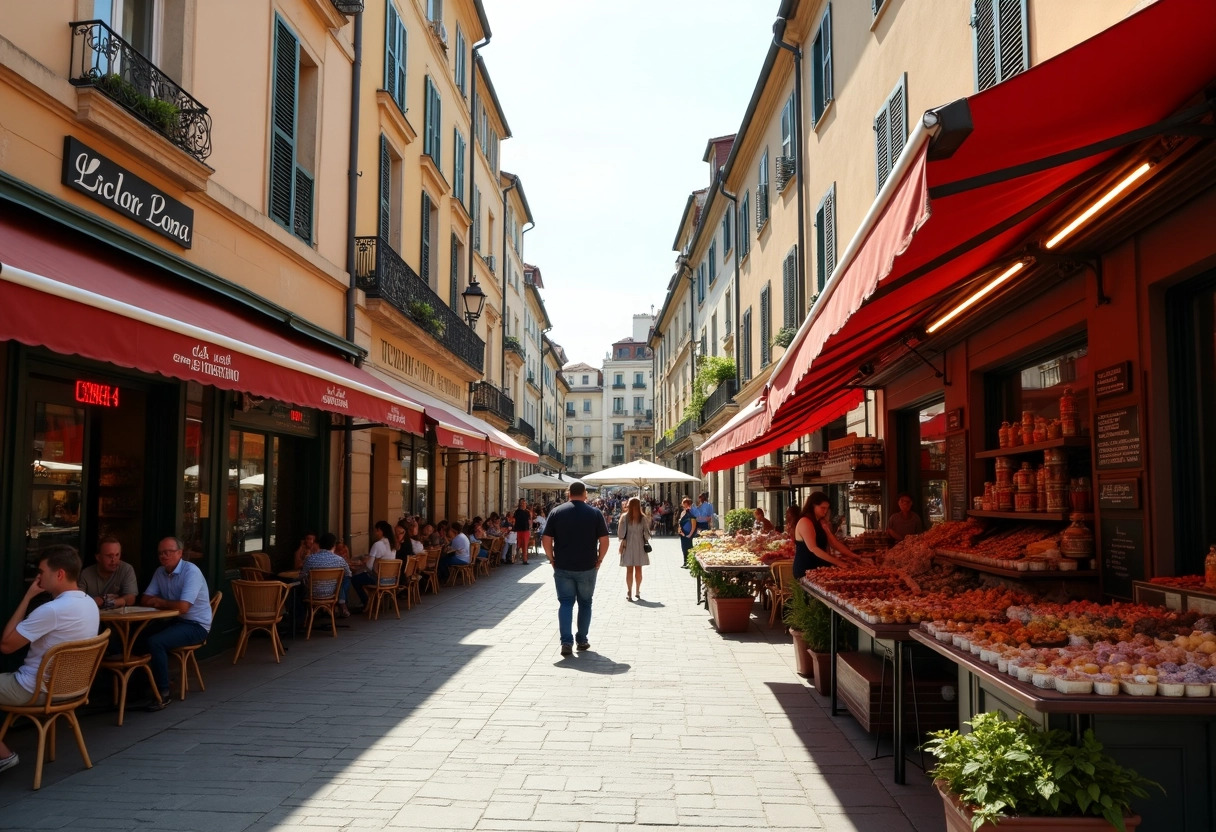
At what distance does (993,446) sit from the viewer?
8.66 metres

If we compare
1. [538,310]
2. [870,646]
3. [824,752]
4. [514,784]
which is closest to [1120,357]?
[870,646]

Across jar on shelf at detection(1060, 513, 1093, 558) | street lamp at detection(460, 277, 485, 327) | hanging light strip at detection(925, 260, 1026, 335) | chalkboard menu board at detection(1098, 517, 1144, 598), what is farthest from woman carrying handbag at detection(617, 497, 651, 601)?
chalkboard menu board at detection(1098, 517, 1144, 598)

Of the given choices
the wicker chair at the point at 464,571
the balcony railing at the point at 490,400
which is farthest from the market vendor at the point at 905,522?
the balcony railing at the point at 490,400

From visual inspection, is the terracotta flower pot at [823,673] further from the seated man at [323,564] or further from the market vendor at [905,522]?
the seated man at [323,564]

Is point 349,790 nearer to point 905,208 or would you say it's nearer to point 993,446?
point 905,208

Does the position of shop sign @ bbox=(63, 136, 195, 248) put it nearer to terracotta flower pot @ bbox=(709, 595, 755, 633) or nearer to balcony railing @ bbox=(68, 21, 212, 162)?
balcony railing @ bbox=(68, 21, 212, 162)

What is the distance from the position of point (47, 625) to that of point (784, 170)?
608 inches

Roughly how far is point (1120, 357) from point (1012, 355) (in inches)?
77.3

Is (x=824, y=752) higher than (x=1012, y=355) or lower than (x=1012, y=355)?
lower

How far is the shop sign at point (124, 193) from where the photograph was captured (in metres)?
6.82

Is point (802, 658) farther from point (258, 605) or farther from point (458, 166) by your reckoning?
point (458, 166)

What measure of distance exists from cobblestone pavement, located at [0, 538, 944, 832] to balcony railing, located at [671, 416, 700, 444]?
76.6ft

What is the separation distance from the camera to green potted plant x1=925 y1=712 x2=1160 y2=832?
10.9 ft

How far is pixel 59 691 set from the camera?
5.32 meters
